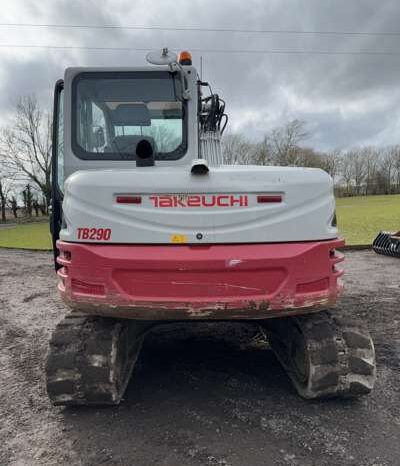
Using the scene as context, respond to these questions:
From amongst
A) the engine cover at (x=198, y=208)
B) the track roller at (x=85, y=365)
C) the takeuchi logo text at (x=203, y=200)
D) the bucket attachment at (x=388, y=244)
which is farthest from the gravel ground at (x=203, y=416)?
the bucket attachment at (x=388, y=244)

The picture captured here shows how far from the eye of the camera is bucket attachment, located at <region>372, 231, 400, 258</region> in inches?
434

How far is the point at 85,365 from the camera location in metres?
3.23

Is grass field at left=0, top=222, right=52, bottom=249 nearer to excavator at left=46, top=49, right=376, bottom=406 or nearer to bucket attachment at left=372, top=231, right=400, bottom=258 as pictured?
bucket attachment at left=372, top=231, right=400, bottom=258

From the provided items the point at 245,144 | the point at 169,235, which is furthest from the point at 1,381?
the point at 245,144

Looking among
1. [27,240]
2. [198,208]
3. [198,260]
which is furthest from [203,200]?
[27,240]

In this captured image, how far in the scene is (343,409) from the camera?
3.33m

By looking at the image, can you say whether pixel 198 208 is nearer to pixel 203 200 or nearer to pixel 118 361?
pixel 203 200

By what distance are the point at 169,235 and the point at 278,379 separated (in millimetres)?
1762

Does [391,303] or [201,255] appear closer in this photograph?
[201,255]

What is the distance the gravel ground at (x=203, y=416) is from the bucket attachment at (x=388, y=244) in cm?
648

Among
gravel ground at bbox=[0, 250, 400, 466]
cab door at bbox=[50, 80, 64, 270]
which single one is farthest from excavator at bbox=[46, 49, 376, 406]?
cab door at bbox=[50, 80, 64, 270]

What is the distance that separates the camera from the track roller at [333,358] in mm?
3223

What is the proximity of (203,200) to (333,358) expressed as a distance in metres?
1.47

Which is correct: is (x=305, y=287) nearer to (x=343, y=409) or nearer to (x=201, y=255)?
(x=201, y=255)
